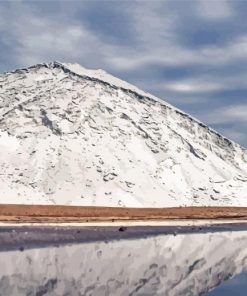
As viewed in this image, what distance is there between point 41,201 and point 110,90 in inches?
1472

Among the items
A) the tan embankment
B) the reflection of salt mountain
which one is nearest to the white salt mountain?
the tan embankment

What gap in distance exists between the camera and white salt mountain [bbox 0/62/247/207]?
7469 cm

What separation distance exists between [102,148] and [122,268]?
210 feet

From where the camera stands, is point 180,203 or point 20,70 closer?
point 180,203

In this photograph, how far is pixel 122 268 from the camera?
69.0 feet

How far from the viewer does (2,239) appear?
1284 inches

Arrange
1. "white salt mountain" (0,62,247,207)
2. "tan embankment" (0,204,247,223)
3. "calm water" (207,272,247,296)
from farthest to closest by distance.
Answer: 1. "white salt mountain" (0,62,247,207)
2. "tan embankment" (0,204,247,223)
3. "calm water" (207,272,247,296)

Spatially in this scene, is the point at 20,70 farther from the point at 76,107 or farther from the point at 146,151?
the point at 146,151

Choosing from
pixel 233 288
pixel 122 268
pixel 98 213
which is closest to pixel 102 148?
pixel 98 213

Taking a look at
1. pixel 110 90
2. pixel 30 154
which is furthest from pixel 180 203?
pixel 110 90

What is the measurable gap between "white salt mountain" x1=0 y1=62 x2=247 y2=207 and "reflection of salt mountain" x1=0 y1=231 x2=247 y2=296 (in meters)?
42.6

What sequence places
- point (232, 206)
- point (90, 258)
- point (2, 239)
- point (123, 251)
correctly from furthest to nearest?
point (232, 206) → point (2, 239) → point (123, 251) → point (90, 258)

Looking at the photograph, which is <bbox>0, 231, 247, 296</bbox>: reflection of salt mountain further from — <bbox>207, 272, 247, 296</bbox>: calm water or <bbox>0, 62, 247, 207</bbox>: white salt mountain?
<bbox>0, 62, 247, 207</bbox>: white salt mountain

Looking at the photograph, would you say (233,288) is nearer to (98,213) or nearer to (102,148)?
(98,213)
